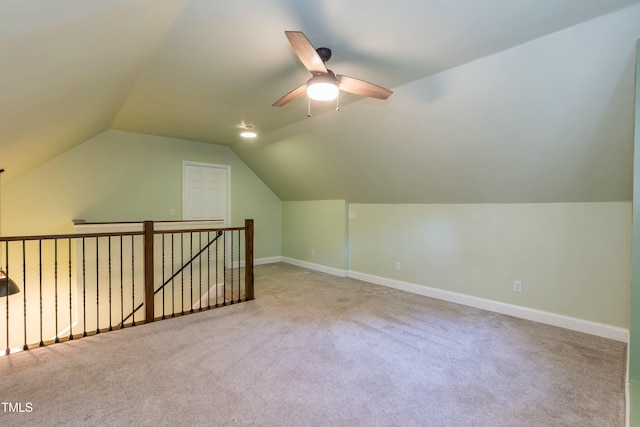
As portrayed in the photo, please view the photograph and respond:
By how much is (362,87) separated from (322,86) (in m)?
0.39

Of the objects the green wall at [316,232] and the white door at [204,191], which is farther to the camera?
the white door at [204,191]

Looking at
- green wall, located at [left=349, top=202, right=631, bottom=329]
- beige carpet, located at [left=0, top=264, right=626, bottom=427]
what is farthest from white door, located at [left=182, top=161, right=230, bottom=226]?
green wall, located at [left=349, top=202, right=631, bottom=329]

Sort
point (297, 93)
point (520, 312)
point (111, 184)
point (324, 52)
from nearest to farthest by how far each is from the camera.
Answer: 1. point (324, 52)
2. point (297, 93)
3. point (520, 312)
4. point (111, 184)

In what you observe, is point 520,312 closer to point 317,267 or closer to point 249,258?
point 249,258

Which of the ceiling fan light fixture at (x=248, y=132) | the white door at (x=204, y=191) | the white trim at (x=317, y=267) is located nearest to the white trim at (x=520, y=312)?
the white trim at (x=317, y=267)

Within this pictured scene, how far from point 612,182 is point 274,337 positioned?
3.55 meters

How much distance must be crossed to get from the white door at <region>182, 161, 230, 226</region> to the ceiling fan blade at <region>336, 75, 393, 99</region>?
170 inches

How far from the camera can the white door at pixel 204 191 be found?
583cm

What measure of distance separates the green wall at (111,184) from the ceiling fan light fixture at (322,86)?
12.2ft

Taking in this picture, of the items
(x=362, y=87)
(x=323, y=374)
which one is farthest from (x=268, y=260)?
(x=362, y=87)

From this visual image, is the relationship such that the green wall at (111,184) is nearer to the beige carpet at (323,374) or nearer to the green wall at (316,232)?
the green wall at (316,232)

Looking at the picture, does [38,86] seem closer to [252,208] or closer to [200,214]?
[200,214]

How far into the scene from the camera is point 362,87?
8.13 feet

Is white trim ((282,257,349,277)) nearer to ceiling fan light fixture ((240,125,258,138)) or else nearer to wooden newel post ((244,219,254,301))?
wooden newel post ((244,219,254,301))
